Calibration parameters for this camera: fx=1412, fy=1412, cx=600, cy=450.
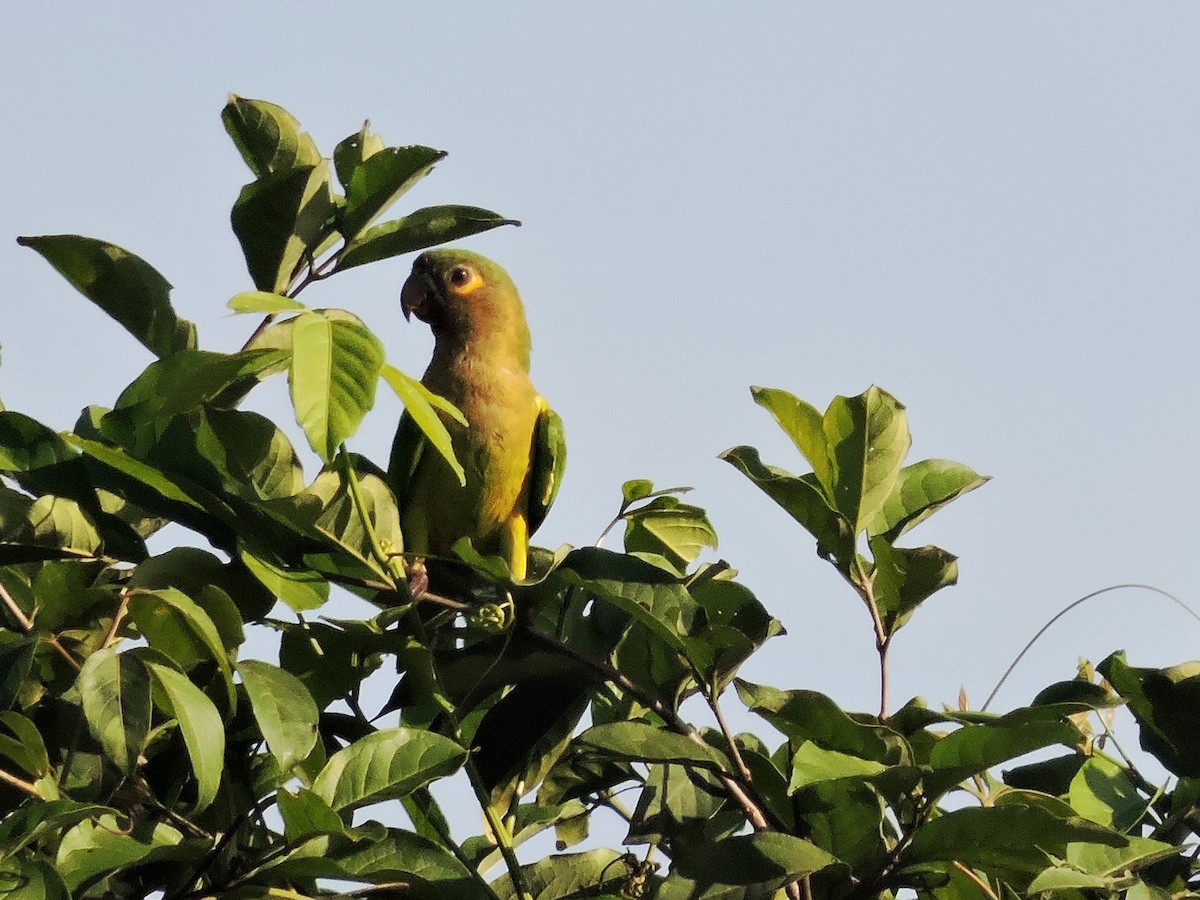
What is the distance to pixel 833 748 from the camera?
179 centimetres

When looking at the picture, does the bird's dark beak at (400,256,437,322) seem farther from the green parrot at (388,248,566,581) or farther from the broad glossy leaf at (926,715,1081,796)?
the broad glossy leaf at (926,715,1081,796)

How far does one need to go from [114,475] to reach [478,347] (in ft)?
6.53

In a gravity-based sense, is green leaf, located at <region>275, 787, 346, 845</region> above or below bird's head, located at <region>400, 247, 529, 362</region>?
Answer: below

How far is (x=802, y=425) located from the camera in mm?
2006

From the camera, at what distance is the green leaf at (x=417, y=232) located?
203 cm

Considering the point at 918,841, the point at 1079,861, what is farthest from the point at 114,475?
the point at 1079,861

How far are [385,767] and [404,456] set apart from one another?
1673mm

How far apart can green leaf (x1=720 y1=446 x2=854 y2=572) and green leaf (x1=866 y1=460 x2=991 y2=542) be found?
13cm

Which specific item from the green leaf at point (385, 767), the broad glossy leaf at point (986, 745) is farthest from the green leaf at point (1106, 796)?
the green leaf at point (385, 767)

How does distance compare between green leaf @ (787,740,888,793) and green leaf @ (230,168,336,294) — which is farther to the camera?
green leaf @ (230,168,336,294)

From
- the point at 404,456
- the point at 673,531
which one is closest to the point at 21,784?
the point at 673,531

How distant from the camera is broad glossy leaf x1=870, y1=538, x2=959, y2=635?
1935 mm

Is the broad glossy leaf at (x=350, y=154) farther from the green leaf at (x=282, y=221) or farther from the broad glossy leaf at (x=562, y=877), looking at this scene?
the broad glossy leaf at (x=562, y=877)

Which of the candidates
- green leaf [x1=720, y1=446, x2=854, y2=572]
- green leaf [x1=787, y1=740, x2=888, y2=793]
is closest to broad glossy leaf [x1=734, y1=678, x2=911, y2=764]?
green leaf [x1=787, y1=740, x2=888, y2=793]
